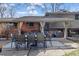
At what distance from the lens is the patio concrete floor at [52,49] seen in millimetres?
6551

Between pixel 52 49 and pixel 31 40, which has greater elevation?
pixel 31 40

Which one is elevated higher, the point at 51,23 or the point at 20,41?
the point at 51,23

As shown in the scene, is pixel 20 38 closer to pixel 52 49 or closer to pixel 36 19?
pixel 36 19

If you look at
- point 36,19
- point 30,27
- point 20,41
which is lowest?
point 20,41

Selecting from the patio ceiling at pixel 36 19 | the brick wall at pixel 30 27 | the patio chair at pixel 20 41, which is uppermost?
the patio ceiling at pixel 36 19

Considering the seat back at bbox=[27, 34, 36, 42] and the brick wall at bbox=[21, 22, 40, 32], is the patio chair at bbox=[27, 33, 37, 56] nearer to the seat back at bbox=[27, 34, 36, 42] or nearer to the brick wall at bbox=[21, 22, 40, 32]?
the seat back at bbox=[27, 34, 36, 42]

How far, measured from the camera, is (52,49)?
656cm

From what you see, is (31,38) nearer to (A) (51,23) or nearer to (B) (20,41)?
(B) (20,41)

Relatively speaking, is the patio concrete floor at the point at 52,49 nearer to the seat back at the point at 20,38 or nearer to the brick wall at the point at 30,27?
the seat back at the point at 20,38

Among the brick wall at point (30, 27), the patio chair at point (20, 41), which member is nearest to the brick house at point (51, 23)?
the brick wall at point (30, 27)

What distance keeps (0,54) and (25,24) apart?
845mm

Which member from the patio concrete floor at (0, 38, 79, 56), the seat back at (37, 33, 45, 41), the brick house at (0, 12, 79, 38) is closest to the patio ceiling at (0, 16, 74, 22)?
the brick house at (0, 12, 79, 38)

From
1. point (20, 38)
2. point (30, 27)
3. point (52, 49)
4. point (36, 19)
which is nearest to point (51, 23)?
point (36, 19)

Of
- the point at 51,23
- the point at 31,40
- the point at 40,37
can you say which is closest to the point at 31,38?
the point at 31,40
